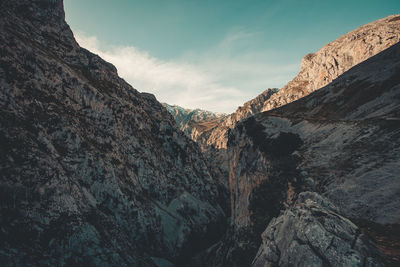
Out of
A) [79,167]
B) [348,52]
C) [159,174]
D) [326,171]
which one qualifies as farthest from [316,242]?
[348,52]

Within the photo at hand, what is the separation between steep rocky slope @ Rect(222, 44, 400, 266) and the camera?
525 inches

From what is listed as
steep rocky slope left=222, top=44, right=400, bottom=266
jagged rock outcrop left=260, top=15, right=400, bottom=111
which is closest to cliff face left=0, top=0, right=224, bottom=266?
steep rocky slope left=222, top=44, right=400, bottom=266

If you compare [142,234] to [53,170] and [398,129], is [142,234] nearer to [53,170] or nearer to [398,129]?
[53,170]

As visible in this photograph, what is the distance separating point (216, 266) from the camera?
4481cm

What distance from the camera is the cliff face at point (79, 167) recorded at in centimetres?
2622

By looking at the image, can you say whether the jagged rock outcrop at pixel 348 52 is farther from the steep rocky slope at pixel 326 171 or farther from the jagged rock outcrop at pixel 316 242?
the jagged rock outcrop at pixel 316 242

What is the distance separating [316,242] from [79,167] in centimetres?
4256

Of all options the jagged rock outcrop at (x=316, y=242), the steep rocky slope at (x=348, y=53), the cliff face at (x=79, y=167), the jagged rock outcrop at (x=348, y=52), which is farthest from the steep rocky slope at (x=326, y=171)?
the jagged rock outcrop at (x=348, y=52)

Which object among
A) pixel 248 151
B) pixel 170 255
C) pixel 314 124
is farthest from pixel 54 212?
pixel 314 124

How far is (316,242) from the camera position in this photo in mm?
12211

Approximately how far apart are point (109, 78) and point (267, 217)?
6929cm

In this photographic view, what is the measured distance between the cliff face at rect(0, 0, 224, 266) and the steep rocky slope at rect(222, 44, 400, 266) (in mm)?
19934

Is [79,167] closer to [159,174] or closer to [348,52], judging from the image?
[159,174]

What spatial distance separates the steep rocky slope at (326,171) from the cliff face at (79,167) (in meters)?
19.9
